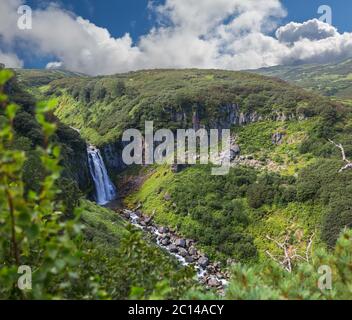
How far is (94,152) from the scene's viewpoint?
69375mm

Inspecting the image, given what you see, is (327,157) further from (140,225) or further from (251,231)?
(140,225)

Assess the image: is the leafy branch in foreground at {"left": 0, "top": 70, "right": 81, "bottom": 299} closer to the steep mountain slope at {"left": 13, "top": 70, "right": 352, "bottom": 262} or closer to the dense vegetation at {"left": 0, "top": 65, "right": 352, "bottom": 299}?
the dense vegetation at {"left": 0, "top": 65, "right": 352, "bottom": 299}

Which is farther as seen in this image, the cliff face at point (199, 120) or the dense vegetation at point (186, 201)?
the cliff face at point (199, 120)

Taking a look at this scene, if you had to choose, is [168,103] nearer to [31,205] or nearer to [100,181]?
[100,181]

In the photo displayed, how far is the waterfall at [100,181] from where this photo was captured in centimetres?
6309

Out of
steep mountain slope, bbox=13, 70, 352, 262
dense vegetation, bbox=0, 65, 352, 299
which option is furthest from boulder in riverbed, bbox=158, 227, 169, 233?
dense vegetation, bbox=0, 65, 352, 299

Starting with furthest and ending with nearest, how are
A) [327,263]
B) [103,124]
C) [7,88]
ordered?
1. [103,124]
2. [7,88]
3. [327,263]

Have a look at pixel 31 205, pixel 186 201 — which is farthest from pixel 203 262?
pixel 31 205

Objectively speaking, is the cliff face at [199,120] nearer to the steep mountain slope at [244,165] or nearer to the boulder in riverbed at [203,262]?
the steep mountain slope at [244,165]

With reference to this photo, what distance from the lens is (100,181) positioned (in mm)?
65062

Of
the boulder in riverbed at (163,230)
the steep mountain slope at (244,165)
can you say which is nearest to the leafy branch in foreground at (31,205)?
the steep mountain slope at (244,165)
